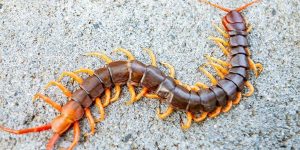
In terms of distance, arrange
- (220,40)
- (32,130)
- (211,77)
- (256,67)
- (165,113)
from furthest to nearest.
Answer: (220,40)
(256,67)
(211,77)
(165,113)
(32,130)

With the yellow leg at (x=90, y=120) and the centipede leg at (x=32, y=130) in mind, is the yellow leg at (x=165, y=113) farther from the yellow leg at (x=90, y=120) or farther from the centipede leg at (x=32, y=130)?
the centipede leg at (x=32, y=130)

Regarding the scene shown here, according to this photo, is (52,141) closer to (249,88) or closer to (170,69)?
(170,69)

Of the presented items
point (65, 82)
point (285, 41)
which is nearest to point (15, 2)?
point (65, 82)

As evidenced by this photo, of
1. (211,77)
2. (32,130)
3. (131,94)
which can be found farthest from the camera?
(211,77)

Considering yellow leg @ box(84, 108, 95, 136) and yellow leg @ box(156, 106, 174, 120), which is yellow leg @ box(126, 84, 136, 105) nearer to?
yellow leg @ box(156, 106, 174, 120)

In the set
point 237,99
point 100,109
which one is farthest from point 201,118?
point 100,109

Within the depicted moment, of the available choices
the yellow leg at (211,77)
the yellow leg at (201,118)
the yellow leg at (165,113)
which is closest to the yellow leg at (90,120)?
the yellow leg at (165,113)
